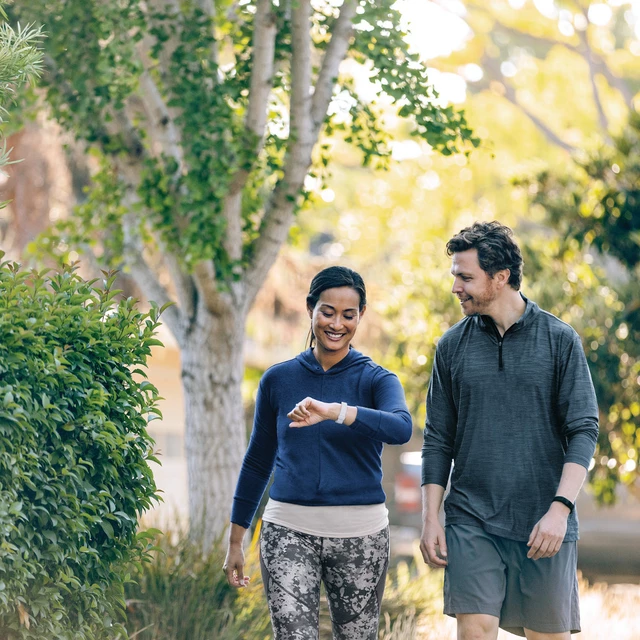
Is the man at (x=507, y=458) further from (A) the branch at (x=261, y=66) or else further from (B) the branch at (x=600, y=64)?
(B) the branch at (x=600, y=64)

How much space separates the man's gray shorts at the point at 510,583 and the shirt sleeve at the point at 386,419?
19.6 inches

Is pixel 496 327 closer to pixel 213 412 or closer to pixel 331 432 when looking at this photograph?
pixel 331 432

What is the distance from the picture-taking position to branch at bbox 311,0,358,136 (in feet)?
23.2

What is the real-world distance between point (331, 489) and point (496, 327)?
3.02 ft

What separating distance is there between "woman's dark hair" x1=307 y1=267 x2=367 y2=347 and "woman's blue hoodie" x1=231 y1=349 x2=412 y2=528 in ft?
0.79

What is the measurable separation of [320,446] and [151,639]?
2291 mm

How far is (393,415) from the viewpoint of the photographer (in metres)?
3.82

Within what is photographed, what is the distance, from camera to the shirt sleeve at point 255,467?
4.30 m

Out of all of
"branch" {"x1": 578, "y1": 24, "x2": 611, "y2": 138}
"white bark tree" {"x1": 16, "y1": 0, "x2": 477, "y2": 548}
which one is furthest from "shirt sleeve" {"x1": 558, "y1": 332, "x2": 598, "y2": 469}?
"branch" {"x1": 578, "y1": 24, "x2": 611, "y2": 138}

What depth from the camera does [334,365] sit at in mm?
4168

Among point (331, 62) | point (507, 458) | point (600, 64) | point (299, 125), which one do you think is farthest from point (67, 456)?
point (600, 64)

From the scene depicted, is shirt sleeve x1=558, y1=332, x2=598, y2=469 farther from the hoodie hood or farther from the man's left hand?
the hoodie hood

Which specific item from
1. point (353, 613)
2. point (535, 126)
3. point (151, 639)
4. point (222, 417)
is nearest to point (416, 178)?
point (535, 126)

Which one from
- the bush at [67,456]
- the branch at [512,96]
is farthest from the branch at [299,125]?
the branch at [512,96]
